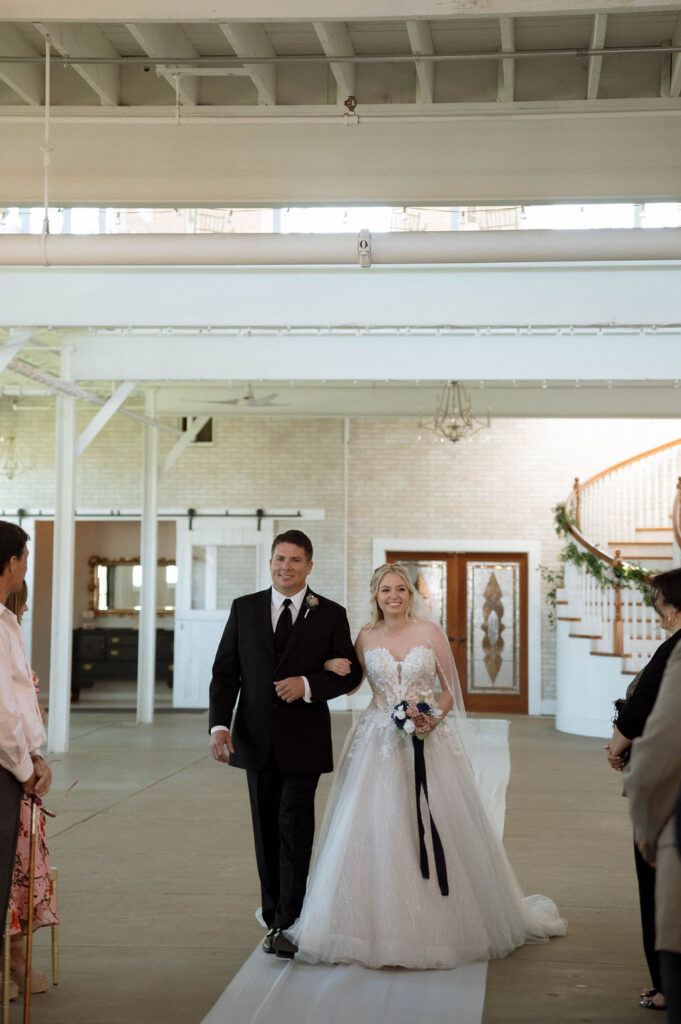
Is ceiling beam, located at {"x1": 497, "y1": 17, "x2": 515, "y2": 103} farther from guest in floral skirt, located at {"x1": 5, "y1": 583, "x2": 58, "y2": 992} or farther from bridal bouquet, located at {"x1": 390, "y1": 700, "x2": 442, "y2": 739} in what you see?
guest in floral skirt, located at {"x1": 5, "y1": 583, "x2": 58, "y2": 992}

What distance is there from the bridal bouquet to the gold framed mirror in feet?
45.2

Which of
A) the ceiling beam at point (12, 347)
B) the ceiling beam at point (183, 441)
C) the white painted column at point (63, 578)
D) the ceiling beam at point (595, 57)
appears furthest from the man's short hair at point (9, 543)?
the ceiling beam at point (183, 441)

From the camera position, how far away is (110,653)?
17219mm

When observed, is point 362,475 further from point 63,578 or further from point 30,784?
point 30,784

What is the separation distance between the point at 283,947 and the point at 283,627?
4.18 feet

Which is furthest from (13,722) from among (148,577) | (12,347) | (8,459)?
(8,459)

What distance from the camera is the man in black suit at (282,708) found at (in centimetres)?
457

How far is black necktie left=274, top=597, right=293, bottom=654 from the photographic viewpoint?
4746mm

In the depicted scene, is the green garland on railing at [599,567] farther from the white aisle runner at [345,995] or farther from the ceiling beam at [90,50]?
the white aisle runner at [345,995]

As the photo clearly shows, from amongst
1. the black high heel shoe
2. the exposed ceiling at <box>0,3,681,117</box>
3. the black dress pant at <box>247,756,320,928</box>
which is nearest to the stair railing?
the exposed ceiling at <box>0,3,681,117</box>

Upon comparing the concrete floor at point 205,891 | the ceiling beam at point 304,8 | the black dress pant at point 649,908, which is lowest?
the concrete floor at point 205,891

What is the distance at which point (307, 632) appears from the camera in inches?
187

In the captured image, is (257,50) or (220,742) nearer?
(220,742)

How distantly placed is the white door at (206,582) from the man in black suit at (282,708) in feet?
36.1
